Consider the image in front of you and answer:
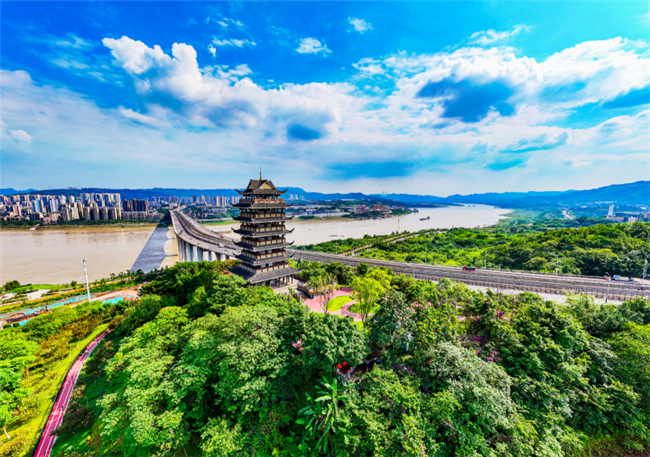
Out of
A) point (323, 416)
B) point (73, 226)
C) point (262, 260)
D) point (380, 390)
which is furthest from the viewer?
point (73, 226)

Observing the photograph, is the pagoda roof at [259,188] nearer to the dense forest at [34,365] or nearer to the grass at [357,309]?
the grass at [357,309]

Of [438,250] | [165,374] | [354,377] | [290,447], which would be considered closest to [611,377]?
[354,377]

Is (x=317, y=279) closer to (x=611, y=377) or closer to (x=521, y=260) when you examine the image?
(x=611, y=377)

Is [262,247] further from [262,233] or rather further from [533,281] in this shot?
[533,281]

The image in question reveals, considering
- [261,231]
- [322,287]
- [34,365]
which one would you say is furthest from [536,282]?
[34,365]

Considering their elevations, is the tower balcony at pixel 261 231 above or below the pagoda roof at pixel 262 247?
above

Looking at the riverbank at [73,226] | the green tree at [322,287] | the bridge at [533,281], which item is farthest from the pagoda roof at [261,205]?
the riverbank at [73,226]

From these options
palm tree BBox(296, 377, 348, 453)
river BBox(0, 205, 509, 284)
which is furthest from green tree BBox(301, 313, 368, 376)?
river BBox(0, 205, 509, 284)
